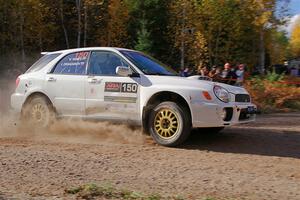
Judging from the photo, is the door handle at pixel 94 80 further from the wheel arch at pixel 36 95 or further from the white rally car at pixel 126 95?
the wheel arch at pixel 36 95

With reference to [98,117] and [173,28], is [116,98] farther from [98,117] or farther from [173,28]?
[173,28]

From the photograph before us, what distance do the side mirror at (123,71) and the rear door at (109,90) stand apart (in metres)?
0.14

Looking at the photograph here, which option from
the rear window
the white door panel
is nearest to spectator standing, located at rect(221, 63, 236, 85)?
the rear window

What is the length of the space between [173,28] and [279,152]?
32533 millimetres

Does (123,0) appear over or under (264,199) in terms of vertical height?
over

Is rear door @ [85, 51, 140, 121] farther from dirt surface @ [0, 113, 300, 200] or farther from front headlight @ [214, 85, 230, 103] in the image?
front headlight @ [214, 85, 230, 103]

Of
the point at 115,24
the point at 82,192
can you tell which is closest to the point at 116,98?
the point at 82,192

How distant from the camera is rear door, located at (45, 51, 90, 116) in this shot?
30.8 feet

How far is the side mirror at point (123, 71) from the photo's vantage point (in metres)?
8.69

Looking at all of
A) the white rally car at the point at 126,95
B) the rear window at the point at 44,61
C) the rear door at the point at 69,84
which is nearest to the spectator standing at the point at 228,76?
the white rally car at the point at 126,95

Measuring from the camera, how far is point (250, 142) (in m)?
9.19

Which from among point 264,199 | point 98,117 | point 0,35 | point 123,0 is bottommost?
point 264,199

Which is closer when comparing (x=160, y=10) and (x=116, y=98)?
(x=116, y=98)

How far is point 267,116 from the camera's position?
562 inches
